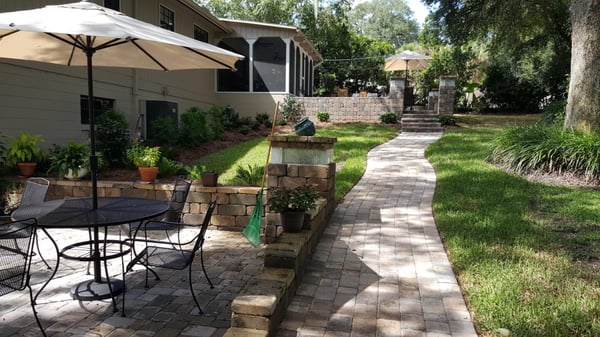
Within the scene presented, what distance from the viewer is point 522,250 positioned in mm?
4027

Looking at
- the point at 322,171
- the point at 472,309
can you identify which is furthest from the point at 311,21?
the point at 472,309

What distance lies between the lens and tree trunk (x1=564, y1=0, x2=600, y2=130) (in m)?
7.66

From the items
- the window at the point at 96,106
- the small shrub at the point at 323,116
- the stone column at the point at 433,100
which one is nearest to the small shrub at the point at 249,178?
the window at the point at 96,106

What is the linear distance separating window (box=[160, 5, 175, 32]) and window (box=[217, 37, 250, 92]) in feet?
12.2

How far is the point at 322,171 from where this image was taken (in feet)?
15.8

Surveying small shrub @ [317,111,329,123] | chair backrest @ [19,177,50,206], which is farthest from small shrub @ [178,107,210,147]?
chair backrest @ [19,177,50,206]

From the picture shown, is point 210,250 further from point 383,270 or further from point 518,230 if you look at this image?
point 518,230

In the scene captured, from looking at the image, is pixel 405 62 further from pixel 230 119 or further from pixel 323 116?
pixel 230 119

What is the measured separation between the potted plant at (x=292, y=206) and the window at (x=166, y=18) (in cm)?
957

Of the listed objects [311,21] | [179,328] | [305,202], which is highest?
[311,21]

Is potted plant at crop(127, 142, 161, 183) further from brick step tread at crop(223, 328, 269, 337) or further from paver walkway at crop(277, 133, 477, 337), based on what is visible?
brick step tread at crop(223, 328, 269, 337)

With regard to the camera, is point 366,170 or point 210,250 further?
point 366,170

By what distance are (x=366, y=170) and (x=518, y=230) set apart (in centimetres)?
408

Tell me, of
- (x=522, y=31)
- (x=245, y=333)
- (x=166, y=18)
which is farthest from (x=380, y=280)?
(x=522, y=31)
